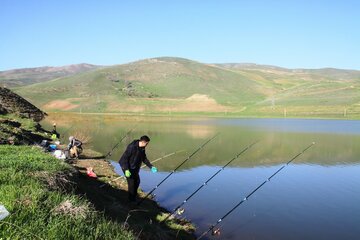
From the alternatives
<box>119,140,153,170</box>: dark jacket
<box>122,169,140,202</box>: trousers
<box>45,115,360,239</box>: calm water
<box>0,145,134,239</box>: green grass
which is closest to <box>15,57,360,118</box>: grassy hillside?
<box>45,115,360,239</box>: calm water

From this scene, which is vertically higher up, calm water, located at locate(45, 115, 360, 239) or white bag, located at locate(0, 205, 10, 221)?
white bag, located at locate(0, 205, 10, 221)

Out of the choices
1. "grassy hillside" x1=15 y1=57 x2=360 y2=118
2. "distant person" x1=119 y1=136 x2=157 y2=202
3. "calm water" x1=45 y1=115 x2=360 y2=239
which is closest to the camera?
"distant person" x1=119 y1=136 x2=157 y2=202

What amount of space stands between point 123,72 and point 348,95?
7381 cm

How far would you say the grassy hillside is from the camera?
87812 millimetres

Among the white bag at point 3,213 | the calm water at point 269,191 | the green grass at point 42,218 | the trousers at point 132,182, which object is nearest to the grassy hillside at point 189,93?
the calm water at point 269,191

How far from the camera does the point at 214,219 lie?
1251 centimetres

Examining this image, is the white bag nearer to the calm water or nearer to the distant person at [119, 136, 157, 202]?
the distant person at [119, 136, 157, 202]

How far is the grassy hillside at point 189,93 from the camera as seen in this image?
87.8 metres

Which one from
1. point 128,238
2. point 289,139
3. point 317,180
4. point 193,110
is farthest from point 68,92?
point 128,238

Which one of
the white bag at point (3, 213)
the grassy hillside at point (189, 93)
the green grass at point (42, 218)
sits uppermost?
the white bag at point (3, 213)

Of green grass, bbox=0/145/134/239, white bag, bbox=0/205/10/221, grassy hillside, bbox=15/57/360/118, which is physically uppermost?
white bag, bbox=0/205/10/221

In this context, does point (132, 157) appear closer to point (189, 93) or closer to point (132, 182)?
point (132, 182)

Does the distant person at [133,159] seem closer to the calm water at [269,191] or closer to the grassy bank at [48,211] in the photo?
the grassy bank at [48,211]

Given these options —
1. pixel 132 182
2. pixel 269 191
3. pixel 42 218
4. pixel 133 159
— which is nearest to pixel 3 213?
pixel 42 218
